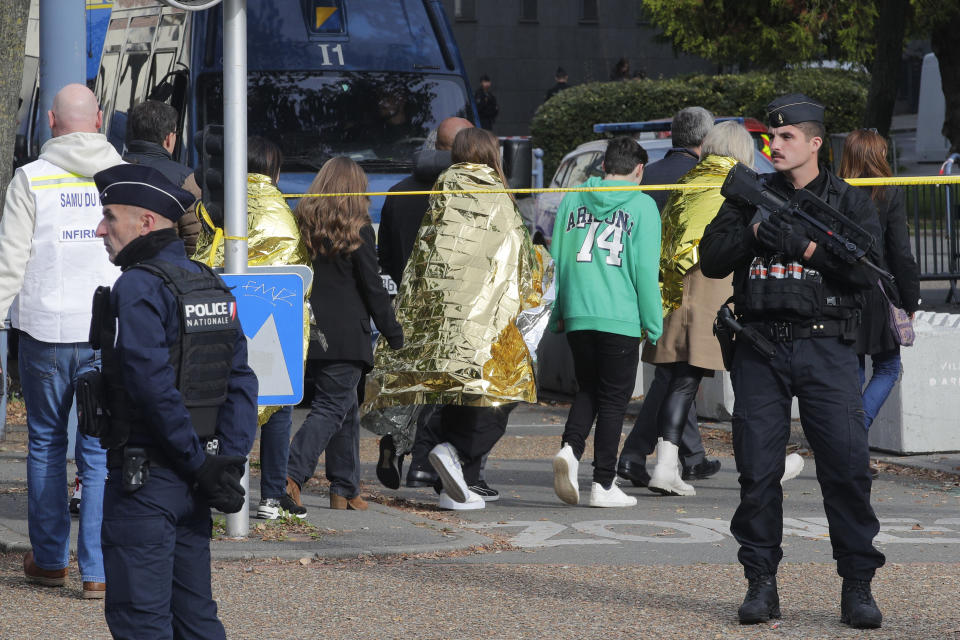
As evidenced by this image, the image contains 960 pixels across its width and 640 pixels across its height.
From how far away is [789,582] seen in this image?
5.92 meters

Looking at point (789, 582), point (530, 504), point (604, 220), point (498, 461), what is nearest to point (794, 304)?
point (789, 582)

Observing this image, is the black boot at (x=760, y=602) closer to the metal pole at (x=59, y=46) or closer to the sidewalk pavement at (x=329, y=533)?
the sidewalk pavement at (x=329, y=533)

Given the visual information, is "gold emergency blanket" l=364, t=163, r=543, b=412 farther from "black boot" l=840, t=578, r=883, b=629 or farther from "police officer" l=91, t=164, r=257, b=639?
"police officer" l=91, t=164, r=257, b=639

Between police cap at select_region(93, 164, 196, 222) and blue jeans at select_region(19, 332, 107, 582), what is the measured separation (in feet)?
5.64

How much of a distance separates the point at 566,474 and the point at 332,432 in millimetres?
1164

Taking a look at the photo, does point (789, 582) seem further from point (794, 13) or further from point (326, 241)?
point (794, 13)

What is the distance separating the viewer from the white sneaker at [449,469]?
7.55 meters

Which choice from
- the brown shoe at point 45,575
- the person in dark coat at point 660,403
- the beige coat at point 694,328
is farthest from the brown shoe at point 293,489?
the beige coat at point 694,328

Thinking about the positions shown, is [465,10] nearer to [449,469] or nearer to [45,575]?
[449,469]

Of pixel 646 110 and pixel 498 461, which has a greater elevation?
pixel 646 110

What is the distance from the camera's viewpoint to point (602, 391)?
7742mm

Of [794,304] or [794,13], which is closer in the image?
[794,304]

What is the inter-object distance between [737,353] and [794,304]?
0.33 m

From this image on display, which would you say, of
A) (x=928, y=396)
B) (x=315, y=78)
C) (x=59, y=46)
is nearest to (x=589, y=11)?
(x=315, y=78)
